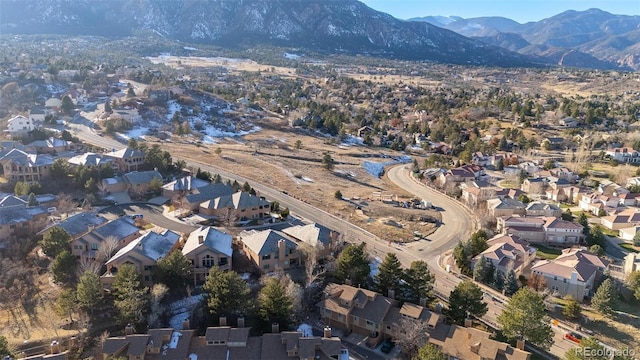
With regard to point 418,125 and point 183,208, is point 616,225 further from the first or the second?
point 418,125

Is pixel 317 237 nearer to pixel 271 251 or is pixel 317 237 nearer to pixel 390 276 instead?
pixel 271 251

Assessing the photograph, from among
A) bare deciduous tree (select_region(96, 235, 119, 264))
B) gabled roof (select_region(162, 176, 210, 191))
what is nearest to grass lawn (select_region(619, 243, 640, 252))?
gabled roof (select_region(162, 176, 210, 191))

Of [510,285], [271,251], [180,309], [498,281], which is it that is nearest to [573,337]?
[510,285]

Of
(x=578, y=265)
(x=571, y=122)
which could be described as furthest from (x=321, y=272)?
(x=571, y=122)

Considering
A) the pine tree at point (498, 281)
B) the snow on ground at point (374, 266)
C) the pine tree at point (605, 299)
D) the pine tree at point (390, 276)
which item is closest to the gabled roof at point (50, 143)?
the snow on ground at point (374, 266)

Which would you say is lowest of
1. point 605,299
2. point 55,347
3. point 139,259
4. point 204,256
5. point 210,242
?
point 55,347

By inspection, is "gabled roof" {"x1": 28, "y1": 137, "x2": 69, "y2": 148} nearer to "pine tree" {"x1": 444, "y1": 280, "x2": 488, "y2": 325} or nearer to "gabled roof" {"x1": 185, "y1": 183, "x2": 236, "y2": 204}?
"gabled roof" {"x1": 185, "y1": 183, "x2": 236, "y2": 204}
